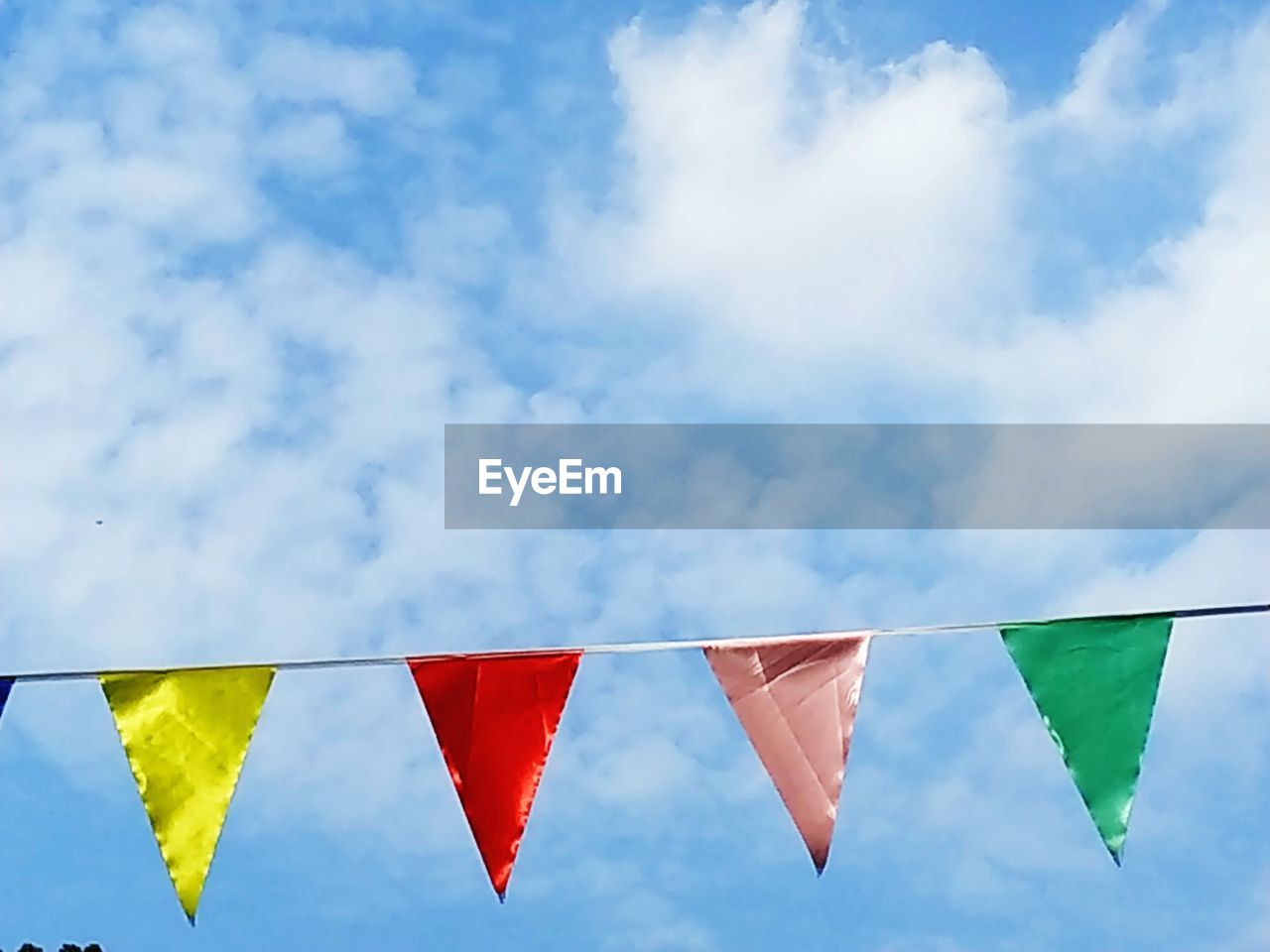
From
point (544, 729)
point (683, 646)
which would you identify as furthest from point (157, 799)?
point (683, 646)

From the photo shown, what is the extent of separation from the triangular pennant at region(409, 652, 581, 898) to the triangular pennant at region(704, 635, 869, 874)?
558mm

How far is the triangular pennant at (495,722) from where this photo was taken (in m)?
4.99

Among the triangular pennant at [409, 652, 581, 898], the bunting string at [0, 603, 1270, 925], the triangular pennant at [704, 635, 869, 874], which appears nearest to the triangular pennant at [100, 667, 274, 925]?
the bunting string at [0, 603, 1270, 925]

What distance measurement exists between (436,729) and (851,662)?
127cm

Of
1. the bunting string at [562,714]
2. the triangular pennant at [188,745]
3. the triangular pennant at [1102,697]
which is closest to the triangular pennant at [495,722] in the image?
the bunting string at [562,714]

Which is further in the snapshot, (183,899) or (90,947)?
(90,947)

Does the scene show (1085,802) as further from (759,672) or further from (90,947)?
(90,947)

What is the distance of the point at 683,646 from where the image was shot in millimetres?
4887

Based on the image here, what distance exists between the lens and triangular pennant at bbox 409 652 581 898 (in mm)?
4992

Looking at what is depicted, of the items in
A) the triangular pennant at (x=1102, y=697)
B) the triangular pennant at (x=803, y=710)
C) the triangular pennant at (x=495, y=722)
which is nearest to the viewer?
the triangular pennant at (x=1102, y=697)

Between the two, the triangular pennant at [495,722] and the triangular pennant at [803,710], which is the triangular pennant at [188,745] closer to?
the triangular pennant at [495,722]

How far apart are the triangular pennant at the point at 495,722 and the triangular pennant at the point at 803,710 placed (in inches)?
22.0

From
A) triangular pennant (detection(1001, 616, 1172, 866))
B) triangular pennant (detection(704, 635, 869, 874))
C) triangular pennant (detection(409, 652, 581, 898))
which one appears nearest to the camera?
triangular pennant (detection(1001, 616, 1172, 866))

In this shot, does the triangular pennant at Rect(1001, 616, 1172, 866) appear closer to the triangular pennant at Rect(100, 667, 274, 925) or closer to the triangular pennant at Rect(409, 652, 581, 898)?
the triangular pennant at Rect(409, 652, 581, 898)
